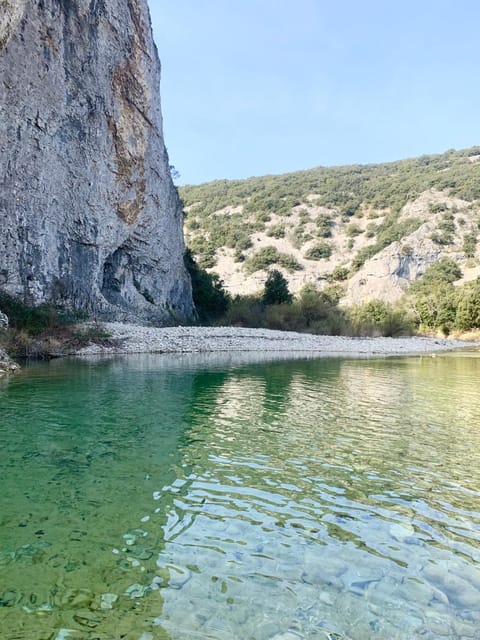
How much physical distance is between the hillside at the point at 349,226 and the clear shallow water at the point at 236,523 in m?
55.3

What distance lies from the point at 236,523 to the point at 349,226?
75455 mm

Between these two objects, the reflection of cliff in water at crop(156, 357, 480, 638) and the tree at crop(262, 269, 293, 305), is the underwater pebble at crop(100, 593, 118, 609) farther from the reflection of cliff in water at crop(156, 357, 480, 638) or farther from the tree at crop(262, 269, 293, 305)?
the tree at crop(262, 269, 293, 305)

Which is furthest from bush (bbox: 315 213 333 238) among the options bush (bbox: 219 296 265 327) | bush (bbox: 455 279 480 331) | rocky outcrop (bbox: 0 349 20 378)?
rocky outcrop (bbox: 0 349 20 378)

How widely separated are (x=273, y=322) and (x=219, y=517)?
32.9 meters

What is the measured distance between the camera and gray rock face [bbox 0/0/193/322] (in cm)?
1997

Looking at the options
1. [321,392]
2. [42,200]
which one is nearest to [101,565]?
[321,392]

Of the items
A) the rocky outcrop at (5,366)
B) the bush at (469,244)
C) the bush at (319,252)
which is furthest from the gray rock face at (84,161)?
the bush at (469,244)

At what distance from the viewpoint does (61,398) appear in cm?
885

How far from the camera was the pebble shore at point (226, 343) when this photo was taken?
20.6 m

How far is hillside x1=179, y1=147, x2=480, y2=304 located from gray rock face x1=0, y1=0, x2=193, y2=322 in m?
32.2

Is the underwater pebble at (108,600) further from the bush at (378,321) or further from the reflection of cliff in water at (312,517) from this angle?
the bush at (378,321)

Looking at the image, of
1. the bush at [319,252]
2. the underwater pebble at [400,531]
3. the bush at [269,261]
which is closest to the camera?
the underwater pebble at [400,531]

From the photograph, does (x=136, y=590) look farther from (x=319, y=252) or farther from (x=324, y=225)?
(x=324, y=225)

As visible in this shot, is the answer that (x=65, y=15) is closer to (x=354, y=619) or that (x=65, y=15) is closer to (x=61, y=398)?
(x=61, y=398)
